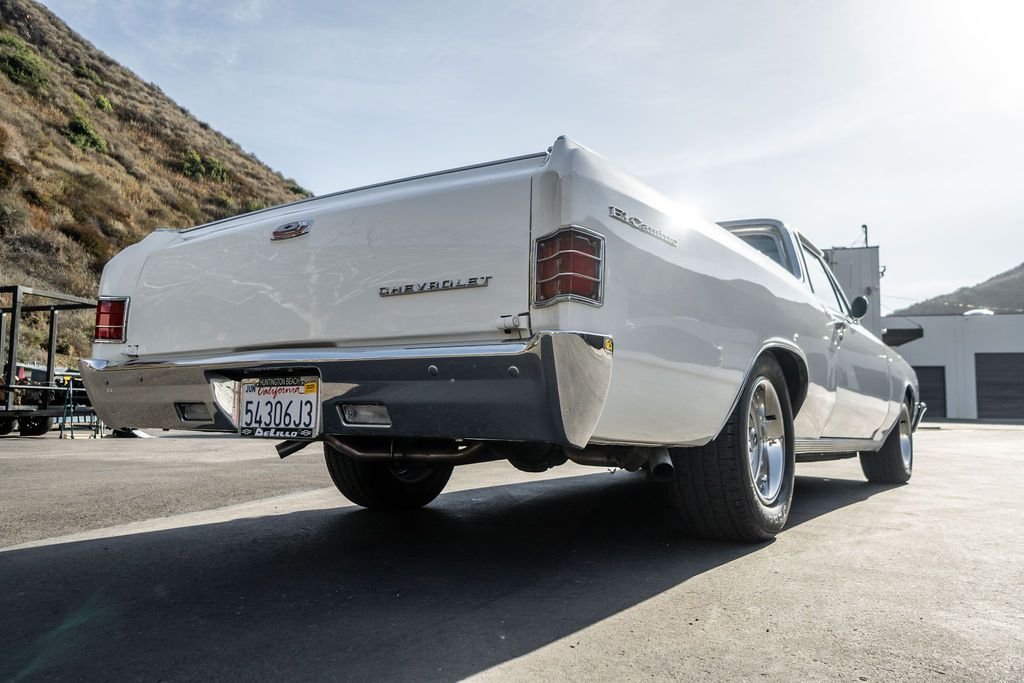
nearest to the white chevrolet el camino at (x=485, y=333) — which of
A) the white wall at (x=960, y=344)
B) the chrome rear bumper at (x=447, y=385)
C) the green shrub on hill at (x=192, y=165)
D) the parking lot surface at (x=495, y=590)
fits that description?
the chrome rear bumper at (x=447, y=385)

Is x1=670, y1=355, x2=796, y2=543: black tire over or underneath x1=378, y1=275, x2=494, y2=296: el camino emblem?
underneath

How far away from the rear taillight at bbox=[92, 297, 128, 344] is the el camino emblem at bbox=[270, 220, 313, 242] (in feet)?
3.06

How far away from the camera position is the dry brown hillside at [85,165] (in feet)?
73.3

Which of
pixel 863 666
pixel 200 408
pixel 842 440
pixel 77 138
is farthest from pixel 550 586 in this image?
pixel 77 138

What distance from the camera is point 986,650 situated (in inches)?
87.2

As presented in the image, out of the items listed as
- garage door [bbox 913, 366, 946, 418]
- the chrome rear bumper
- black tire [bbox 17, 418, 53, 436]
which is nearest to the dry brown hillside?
black tire [bbox 17, 418, 53, 436]

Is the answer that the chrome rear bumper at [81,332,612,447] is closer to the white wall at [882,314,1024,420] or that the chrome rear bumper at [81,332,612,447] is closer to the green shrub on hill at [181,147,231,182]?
the green shrub on hill at [181,147,231,182]

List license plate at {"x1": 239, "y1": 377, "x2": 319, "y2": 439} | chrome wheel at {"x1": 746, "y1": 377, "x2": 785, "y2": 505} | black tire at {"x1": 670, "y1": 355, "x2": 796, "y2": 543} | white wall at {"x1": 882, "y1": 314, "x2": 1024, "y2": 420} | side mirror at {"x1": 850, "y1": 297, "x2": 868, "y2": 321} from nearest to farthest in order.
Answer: license plate at {"x1": 239, "y1": 377, "x2": 319, "y2": 439} < black tire at {"x1": 670, "y1": 355, "x2": 796, "y2": 543} < chrome wheel at {"x1": 746, "y1": 377, "x2": 785, "y2": 505} < side mirror at {"x1": 850, "y1": 297, "x2": 868, "y2": 321} < white wall at {"x1": 882, "y1": 314, "x2": 1024, "y2": 420}

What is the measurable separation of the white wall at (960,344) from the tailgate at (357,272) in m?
36.4

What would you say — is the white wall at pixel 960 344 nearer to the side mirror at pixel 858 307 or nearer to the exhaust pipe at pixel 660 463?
the side mirror at pixel 858 307

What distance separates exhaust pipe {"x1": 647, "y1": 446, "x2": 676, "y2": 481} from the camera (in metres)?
3.11

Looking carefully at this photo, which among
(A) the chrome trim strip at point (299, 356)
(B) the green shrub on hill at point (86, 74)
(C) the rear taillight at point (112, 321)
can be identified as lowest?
(A) the chrome trim strip at point (299, 356)

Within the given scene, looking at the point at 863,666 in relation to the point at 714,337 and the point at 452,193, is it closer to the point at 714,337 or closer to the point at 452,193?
the point at 714,337

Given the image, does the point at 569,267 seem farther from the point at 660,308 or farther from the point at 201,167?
the point at 201,167
